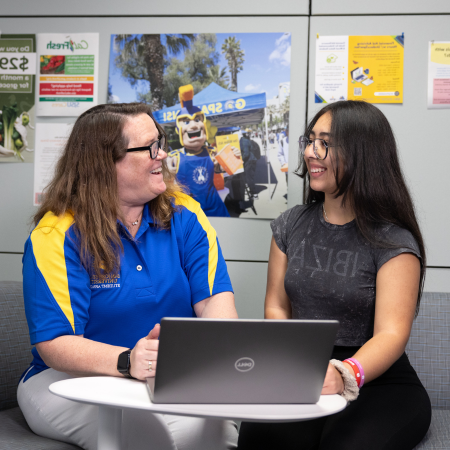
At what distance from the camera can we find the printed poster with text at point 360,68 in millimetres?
1918

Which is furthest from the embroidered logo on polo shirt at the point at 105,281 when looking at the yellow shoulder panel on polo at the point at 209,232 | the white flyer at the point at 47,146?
the white flyer at the point at 47,146

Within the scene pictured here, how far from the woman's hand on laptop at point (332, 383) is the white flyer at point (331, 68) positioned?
4.00 ft

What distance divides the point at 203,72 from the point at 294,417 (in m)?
1.57

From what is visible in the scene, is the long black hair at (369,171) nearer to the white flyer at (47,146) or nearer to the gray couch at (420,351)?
the gray couch at (420,351)

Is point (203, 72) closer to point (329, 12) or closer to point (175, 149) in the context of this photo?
point (175, 149)

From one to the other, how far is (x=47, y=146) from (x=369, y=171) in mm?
1384

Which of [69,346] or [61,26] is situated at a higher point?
[61,26]

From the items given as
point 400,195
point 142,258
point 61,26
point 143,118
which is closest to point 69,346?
point 142,258

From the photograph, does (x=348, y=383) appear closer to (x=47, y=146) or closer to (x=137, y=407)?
(x=137, y=407)

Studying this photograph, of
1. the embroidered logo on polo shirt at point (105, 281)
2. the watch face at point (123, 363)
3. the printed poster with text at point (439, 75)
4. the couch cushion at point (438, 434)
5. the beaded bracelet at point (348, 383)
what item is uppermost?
the printed poster with text at point (439, 75)

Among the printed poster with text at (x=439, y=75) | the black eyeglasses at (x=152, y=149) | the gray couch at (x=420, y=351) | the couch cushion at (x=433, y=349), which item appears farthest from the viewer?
the printed poster with text at (x=439, y=75)

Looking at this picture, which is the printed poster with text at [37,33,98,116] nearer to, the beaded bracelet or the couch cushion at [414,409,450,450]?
the beaded bracelet

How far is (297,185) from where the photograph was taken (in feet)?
6.57

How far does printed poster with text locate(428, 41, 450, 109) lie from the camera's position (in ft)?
6.24
